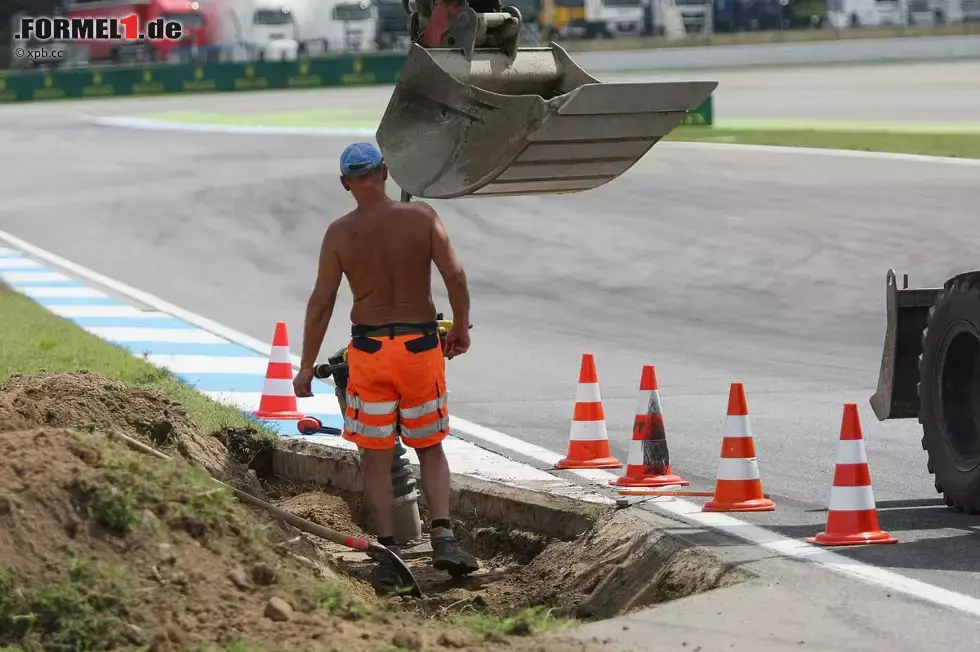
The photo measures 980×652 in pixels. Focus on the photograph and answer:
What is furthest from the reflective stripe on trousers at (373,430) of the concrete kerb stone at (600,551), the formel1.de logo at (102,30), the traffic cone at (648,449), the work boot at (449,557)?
the formel1.de logo at (102,30)

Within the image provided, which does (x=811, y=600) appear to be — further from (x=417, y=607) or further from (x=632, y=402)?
(x=632, y=402)

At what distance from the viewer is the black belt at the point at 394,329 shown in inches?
296

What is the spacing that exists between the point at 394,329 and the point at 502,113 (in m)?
1.78

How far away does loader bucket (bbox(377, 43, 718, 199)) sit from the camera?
8.68m

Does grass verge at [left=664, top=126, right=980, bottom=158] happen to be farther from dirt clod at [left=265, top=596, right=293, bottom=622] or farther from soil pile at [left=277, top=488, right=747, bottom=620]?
dirt clod at [left=265, top=596, right=293, bottom=622]

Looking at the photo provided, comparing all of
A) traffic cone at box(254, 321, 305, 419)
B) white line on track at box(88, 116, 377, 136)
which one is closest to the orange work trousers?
traffic cone at box(254, 321, 305, 419)

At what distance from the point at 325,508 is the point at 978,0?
4339 cm

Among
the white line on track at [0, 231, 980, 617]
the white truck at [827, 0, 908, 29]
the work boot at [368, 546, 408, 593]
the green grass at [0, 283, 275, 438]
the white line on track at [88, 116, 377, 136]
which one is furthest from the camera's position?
the white truck at [827, 0, 908, 29]

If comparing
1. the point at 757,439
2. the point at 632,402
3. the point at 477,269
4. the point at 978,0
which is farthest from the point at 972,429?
the point at 978,0

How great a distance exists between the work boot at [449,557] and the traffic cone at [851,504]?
1.57 metres

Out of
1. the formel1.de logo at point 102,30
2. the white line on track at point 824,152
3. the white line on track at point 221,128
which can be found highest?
the formel1.de logo at point 102,30

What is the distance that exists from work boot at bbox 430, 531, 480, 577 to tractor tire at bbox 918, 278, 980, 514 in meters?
2.42

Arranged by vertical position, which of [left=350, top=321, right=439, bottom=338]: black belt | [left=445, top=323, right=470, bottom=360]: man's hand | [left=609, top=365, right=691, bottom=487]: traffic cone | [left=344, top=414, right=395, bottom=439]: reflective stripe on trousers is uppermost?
[left=350, top=321, right=439, bottom=338]: black belt

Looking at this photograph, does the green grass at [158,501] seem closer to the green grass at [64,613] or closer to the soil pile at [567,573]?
the green grass at [64,613]
